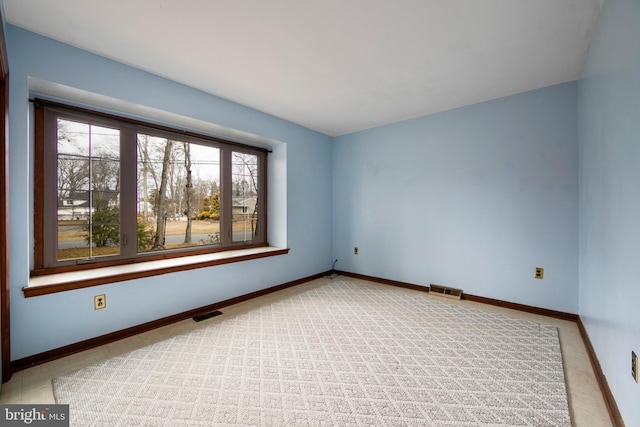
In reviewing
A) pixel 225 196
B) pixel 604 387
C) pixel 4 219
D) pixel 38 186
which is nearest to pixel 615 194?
pixel 604 387

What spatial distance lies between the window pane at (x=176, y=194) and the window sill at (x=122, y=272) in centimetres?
28

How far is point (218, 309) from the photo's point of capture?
120 inches

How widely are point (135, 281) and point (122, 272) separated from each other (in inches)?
5.6

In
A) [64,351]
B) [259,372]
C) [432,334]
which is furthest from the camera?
[432,334]

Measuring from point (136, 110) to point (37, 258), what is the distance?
1.53 metres

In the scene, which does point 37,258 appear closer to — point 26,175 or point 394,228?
point 26,175

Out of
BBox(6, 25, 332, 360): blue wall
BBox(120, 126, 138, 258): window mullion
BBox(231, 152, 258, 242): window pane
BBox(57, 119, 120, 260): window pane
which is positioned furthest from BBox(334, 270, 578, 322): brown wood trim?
BBox(57, 119, 120, 260): window pane

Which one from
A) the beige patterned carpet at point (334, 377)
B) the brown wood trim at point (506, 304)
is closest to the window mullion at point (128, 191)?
the beige patterned carpet at point (334, 377)

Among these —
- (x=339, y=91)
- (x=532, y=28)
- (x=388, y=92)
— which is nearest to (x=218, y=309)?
(x=339, y=91)

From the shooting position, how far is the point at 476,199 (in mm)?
3287

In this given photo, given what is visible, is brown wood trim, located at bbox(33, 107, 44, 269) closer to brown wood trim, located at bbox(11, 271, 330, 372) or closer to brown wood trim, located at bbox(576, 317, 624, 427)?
brown wood trim, located at bbox(11, 271, 330, 372)

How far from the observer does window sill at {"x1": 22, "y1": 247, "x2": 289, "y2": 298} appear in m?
1.99

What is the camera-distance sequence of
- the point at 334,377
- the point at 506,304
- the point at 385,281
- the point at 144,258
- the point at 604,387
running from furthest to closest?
1. the point at 385,281
2. the point at 506,304
3. the point at 144,258
4. the point at 334,377
5. the point at 604,387

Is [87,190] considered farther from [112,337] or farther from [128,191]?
[112,337]
